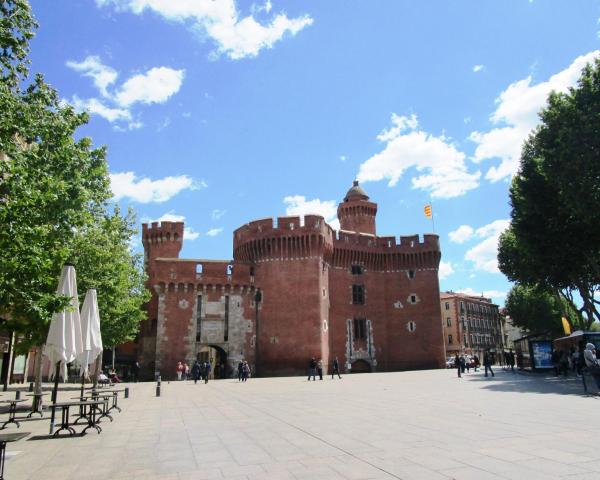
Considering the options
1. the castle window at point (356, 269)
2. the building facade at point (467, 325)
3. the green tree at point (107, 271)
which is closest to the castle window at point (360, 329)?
the castle window at point (356, 269)

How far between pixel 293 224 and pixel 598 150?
25.8 m

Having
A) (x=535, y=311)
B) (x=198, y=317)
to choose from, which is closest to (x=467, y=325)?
(x=535, y=311)

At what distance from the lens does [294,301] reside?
4147 cm

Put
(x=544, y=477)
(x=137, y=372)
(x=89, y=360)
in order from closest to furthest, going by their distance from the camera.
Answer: (x=544, y=477)
(x=89, y=360)
(x=137, y=372)

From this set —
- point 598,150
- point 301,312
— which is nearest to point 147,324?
point 301,312

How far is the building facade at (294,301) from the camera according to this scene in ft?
131

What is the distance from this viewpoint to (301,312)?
41219 mm

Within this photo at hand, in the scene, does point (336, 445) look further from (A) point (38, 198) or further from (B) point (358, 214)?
(B) point (358, 214)

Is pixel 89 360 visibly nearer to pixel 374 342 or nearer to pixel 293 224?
pixel 293 224

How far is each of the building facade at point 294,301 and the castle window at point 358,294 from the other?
11 cm

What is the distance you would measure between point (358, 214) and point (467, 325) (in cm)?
3992

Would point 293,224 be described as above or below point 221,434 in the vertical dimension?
above

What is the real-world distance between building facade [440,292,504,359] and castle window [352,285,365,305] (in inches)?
1413

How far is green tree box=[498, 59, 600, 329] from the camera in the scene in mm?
22469
